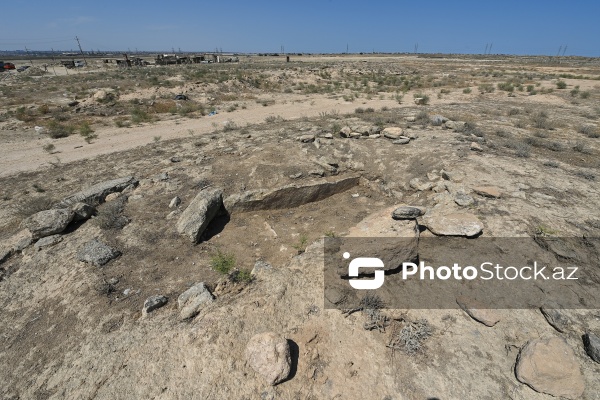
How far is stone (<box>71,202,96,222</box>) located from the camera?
650 cm

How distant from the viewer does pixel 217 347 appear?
357 centimetres

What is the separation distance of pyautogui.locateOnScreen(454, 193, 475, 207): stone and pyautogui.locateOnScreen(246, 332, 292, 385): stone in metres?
4.29

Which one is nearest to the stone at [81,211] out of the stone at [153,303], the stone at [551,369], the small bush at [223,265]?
the stone at [153,303]

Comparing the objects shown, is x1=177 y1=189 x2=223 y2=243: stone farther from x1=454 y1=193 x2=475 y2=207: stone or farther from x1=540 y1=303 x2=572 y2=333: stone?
x1=540 y1=303 x2=572 y2=333: stone

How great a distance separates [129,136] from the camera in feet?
46.6

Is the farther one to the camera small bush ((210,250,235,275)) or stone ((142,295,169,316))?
small bush ((210,250,235,275))

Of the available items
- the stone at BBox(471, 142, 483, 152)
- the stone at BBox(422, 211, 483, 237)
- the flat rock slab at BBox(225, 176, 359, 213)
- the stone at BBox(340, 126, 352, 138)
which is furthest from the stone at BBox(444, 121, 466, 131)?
the stone at BBox(422, 211, 483, 237)

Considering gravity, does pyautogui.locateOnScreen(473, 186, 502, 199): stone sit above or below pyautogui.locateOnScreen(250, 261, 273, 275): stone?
above

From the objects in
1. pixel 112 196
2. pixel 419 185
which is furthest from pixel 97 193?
pixel 419 185

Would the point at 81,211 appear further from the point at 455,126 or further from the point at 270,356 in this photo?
the point at 455,126

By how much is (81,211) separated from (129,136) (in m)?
8.96

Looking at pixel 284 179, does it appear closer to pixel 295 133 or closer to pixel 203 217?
pixel 203 217

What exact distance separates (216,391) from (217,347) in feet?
1.55

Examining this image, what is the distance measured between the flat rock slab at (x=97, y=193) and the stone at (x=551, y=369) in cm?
856
